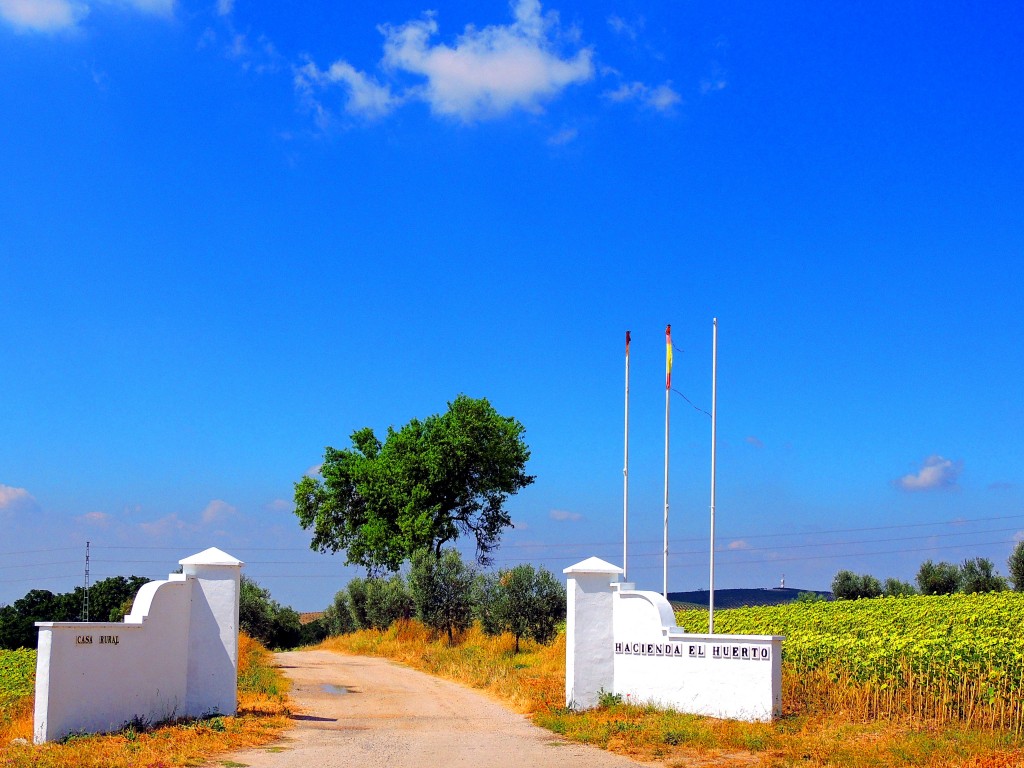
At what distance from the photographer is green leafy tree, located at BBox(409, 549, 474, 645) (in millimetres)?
36250

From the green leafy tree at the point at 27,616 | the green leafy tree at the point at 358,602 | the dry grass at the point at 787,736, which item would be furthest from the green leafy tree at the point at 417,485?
the dry grass at the point at 787,736

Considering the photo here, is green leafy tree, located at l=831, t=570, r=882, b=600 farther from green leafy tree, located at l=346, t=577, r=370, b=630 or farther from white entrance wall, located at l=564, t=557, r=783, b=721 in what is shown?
white entrance wall, located at l=564, t=557, r=783, b=721

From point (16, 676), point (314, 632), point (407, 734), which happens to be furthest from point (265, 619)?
point (407, 734)

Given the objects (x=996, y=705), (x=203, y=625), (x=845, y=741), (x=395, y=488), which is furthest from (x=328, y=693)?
(x=395, y=488)

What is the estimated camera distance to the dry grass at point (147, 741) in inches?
528

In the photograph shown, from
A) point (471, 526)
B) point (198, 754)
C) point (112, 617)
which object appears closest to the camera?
point (198, 754)

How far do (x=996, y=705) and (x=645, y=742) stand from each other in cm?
539

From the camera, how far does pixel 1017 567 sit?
4825cm

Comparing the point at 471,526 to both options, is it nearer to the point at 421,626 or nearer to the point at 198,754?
the point at 421,626

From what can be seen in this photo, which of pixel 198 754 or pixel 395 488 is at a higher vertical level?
pixel 395 488

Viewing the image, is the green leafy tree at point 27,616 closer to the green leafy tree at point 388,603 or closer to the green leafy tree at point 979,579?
the green leafy tree at point 388,603

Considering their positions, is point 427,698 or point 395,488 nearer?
point 427,698

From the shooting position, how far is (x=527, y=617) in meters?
30.6

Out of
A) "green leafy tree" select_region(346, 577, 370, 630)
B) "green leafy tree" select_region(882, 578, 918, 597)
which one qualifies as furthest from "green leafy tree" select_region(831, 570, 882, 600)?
"green leafy tree" select_region(346, 577, 370, 630)
